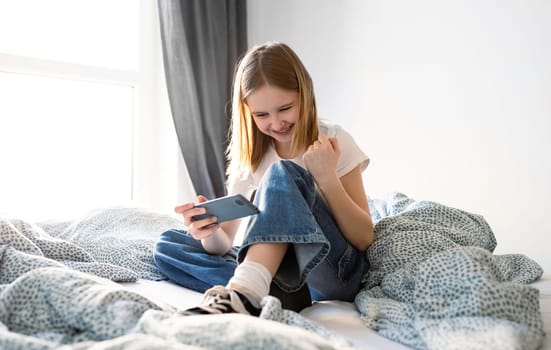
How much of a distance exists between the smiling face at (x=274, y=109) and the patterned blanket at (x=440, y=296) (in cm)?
31

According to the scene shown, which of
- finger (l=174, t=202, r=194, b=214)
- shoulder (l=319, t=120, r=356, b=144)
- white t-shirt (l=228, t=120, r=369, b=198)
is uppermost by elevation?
shoulder (l=319, t=120, r=356, b=144)

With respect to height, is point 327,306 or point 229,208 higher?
point 229,208

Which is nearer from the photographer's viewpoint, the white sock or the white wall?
the white sock

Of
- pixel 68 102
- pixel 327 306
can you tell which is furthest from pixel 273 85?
pixel 68 102

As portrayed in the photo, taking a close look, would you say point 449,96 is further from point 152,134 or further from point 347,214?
point 152,134

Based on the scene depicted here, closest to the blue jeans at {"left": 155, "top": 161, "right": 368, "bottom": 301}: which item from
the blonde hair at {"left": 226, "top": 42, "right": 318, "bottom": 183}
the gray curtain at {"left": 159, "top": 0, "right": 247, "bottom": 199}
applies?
the blonde hair at {"left": 226, "top": 42, "right": 318, "bottom": 183}

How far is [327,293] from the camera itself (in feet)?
4.06

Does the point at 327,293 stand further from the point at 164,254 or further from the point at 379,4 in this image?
the point at 379,4

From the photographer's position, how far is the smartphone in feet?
3.55

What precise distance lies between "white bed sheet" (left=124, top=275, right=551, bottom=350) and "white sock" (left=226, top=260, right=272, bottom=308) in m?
0.11

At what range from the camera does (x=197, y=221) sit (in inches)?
48.9

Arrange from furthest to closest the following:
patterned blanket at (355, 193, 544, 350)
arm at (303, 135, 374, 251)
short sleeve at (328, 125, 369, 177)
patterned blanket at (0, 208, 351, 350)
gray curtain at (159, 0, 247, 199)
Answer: gray curtain at (159, 0, 247, 199), short sleeve at (328, 125, 369, 177), arm at (303, 135, 374, 251), patterned blanket at (355, 193, 544, 350), patterned blanket at (0, 208, 351, 350)

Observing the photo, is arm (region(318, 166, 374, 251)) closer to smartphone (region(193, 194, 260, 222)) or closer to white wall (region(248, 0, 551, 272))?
smartphone (region(193, 194, 260, 222))

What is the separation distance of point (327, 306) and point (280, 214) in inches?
9.2
